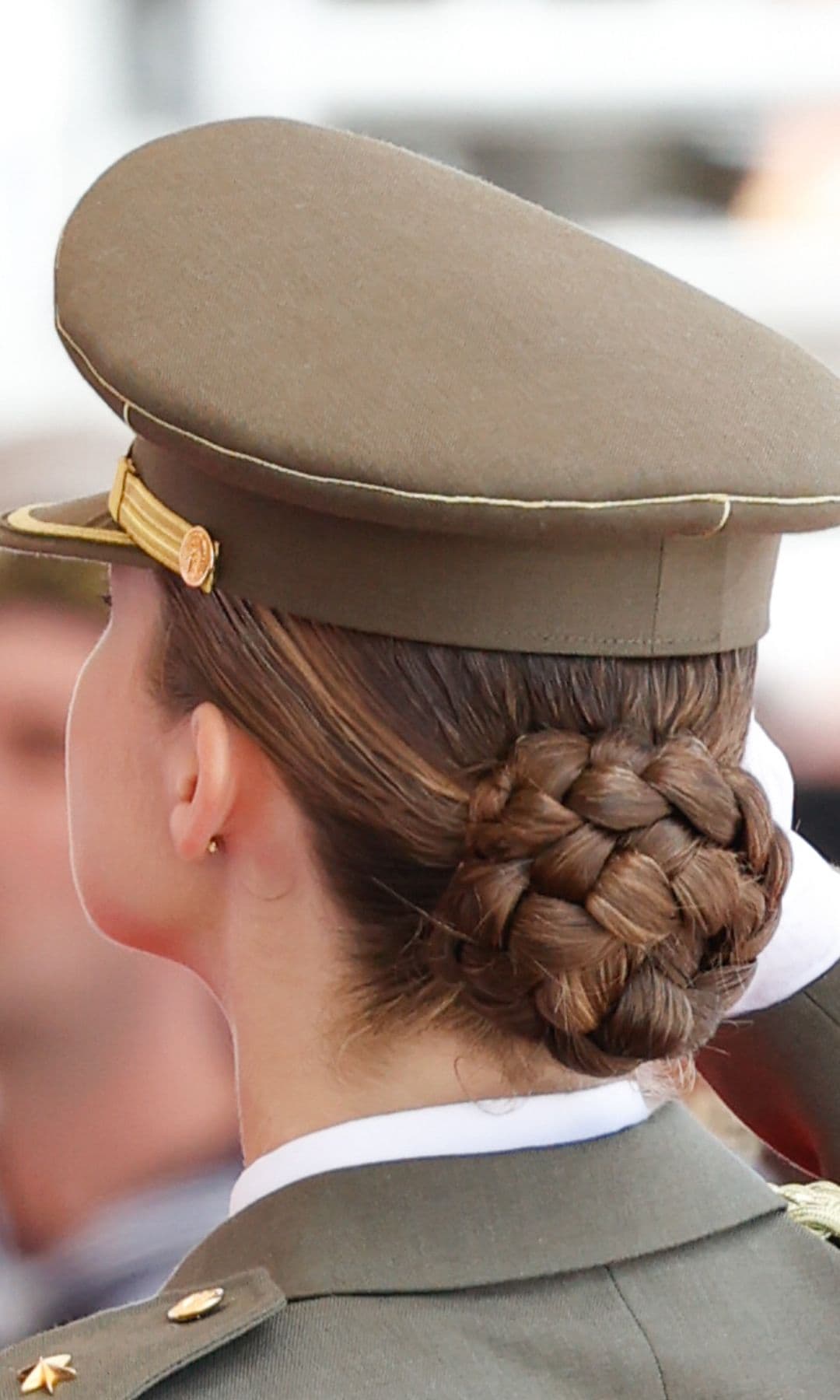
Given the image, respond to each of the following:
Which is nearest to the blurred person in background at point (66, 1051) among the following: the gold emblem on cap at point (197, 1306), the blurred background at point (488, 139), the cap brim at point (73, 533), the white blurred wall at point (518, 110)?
the blurred background at point (488, 139)

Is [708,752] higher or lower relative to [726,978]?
higher

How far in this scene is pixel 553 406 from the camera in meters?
0.60

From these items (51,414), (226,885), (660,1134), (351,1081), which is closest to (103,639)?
(226,885)

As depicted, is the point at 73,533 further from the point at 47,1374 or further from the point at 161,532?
the point at 47,1374

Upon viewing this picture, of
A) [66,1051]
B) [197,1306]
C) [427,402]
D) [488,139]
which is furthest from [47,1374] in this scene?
→ [488,139]

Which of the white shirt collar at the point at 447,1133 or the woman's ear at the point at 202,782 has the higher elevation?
the woman's ear at the point at 202,782

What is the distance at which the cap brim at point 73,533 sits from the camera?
76 cm

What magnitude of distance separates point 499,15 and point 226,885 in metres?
1.22

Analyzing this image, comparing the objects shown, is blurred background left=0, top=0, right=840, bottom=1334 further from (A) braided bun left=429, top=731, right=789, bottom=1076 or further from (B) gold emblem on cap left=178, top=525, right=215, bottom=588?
(A) braided bun left=429, top=731, right=789, bottom=1076

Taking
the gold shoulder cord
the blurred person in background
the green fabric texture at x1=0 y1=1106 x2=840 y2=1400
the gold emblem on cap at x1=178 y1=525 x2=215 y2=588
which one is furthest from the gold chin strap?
the blurred person in background

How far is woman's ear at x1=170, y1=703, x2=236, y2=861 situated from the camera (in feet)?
2.29

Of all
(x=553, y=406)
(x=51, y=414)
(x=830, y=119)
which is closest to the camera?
(x=553, y=406)

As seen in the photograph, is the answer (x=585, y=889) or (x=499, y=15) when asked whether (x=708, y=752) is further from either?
(x=499, y=15)

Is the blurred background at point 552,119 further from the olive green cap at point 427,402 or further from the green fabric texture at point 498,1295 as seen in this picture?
the green fabric texture at point 498,1295
